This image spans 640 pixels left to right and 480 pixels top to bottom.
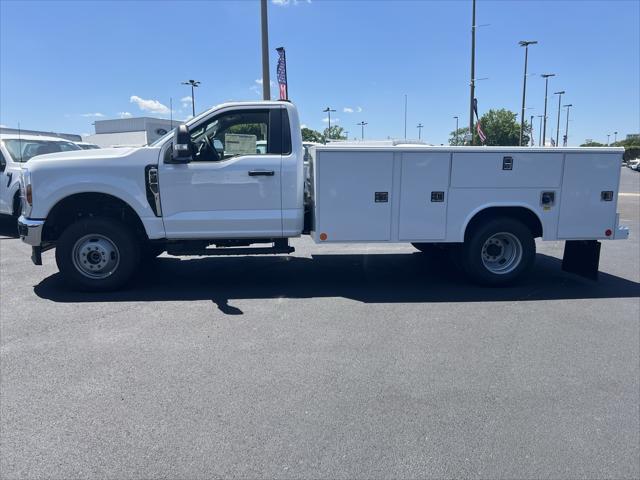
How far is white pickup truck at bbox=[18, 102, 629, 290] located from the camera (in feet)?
20.6

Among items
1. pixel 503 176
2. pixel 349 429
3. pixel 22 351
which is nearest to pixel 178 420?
pixel 349 429

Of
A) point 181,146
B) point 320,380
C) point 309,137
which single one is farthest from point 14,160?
point 309,137

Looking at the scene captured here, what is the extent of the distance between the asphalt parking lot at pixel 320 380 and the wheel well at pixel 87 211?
82 cm

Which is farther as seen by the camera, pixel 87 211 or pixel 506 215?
pixel 506 215

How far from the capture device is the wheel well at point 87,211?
21.1 feet

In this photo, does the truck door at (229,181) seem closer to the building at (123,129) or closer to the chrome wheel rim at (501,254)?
the chrome wheel rim at (501,254)

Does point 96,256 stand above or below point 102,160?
below

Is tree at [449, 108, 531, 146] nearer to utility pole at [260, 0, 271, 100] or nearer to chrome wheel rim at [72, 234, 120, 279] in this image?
utility pole at [260, 0, 271, 100]

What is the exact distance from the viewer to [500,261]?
22.9 feet

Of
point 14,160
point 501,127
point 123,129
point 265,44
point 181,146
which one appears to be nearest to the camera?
point 181,146

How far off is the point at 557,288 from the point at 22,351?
6438 millimetres

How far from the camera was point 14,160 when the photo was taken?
36.3 feet

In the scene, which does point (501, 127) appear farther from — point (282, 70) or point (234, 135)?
point (234, 135)

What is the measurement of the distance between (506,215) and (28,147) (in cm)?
1065
